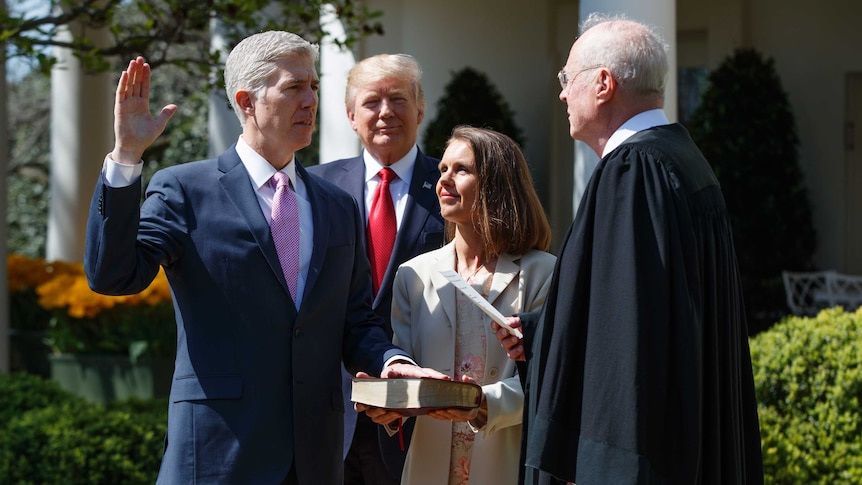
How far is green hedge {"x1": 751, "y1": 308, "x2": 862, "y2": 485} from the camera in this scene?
5.94 metres

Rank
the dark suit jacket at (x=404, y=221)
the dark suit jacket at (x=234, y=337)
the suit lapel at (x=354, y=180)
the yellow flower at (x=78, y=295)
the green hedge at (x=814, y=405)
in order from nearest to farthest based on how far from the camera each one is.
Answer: the dark suit jacket at (x=234, y=337) < the dark suit jacket at (x=404, y=221) < the suit lapel at (x=354, y=180) < the green hedge at (x=814, y=405) < the yellow flower at (x=78, y=295)

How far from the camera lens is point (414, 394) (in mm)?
3115

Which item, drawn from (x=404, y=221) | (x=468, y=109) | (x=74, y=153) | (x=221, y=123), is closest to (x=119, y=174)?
(x=404, y=221)

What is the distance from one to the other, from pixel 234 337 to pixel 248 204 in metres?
0.42

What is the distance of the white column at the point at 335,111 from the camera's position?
919 centimetres

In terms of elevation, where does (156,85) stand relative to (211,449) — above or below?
above

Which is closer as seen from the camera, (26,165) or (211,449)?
(211,449)

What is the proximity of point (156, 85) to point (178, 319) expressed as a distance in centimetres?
1710

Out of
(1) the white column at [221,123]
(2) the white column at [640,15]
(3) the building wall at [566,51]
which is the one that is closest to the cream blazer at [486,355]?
(2) the white column at [640,15]

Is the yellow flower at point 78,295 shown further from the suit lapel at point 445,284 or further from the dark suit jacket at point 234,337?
the dark suit jacket at point 234,337

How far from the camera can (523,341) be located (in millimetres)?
3447

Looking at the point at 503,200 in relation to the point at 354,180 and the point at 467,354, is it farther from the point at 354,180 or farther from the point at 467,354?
the point at 354,180

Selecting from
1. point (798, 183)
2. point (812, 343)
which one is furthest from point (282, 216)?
point (798, 183)

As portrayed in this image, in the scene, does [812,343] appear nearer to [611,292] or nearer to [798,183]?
[611,292]
